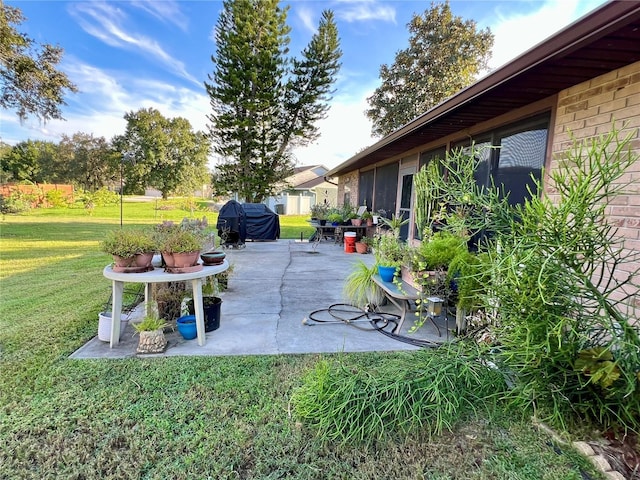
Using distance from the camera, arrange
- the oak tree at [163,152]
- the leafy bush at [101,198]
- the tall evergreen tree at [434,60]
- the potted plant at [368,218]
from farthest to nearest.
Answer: the oak tree at [163,152] → the leafy bush at [101,198] → the tall evergreen tree at [434,60] → the potted plant at [368,218]

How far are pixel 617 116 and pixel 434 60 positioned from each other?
1312 cm

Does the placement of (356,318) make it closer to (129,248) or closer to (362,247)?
(129,248)

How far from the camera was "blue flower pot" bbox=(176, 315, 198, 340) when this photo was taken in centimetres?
305

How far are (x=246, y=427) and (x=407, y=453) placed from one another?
2.93 ft

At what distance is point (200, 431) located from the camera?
72.0 inches

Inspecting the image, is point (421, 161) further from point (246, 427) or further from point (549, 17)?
point (246, 427)

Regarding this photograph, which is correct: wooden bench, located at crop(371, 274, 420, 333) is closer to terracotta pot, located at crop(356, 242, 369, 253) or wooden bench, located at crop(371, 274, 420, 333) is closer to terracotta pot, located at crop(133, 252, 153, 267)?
terracotta pot, located at crop(133, 252, 153, 267)

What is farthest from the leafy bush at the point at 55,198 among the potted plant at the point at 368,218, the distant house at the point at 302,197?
the potted plant at the point at 368,218

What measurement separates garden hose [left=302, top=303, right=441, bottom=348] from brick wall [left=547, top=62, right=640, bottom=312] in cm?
175

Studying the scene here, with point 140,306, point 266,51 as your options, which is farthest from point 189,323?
point 266,51

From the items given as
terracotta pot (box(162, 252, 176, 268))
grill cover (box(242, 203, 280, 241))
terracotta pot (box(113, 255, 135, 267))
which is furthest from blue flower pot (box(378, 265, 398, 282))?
grill cover (box(242, 203, 280, 241))

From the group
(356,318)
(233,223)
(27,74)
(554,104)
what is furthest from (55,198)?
(554,104)

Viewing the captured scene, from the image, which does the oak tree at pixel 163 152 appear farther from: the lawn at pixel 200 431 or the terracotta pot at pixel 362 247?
the lawn at pixel 200 431

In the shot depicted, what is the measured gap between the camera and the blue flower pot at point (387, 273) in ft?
12.0
